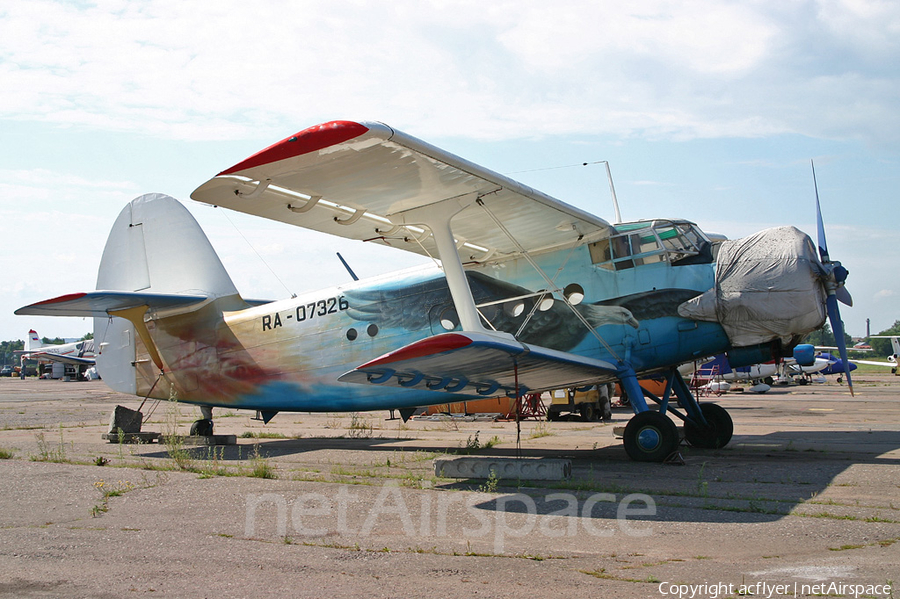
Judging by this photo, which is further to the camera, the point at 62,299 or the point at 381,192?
the point at 62,299

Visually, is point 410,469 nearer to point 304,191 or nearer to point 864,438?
point 304,191

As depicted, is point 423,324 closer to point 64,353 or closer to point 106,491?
point 106,491

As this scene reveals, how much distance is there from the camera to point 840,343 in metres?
9.48

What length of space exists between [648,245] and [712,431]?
134 inches

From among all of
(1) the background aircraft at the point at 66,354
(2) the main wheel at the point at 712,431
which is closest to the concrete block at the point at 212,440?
(2) the main wheel at the point at 712,431

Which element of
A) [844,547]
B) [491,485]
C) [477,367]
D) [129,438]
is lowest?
[844,547]

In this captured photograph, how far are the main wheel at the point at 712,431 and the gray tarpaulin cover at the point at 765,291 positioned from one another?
2061 mm

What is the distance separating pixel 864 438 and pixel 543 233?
701cm

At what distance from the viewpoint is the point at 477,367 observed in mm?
8078

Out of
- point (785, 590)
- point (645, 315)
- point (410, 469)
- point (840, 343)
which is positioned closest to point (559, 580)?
point (785, 590)

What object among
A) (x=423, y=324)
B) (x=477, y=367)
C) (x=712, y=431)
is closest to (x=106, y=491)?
(x=477, y=367)

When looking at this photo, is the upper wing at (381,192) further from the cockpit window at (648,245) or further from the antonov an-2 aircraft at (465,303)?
the cockpit window at (648,245)
